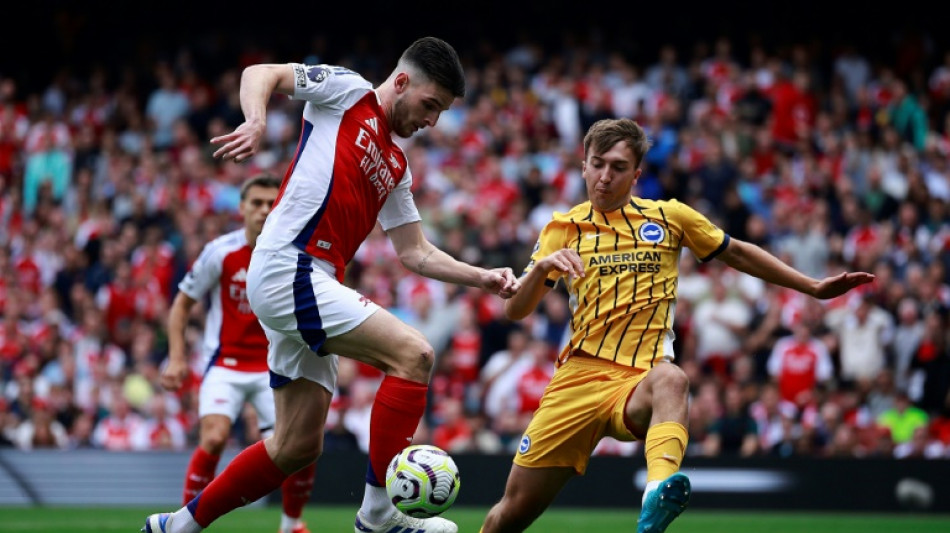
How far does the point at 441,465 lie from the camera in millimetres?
6262

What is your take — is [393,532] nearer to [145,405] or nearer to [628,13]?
[145,405]

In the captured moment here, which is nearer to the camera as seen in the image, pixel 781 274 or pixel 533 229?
pixel 781 274

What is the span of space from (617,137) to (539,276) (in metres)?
0.90

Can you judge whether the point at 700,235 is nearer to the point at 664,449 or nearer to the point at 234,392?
the point at 664,449

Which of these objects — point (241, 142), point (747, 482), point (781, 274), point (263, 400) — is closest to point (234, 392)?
point (263, 400)

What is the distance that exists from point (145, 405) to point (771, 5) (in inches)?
484

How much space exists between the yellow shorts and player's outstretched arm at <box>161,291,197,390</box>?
3.08 metres

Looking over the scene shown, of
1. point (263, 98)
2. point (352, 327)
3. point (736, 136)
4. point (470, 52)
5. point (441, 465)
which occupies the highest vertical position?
point (470, 52)

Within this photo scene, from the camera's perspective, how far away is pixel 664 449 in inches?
247

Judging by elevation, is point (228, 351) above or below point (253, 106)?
below

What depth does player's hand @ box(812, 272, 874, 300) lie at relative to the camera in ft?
22.6

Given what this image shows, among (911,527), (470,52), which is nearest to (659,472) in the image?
(911,527)

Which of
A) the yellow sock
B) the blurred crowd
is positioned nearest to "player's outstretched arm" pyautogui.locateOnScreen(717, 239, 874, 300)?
the yellow sock

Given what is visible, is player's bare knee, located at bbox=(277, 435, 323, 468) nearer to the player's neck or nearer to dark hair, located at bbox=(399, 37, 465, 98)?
the player's neck
